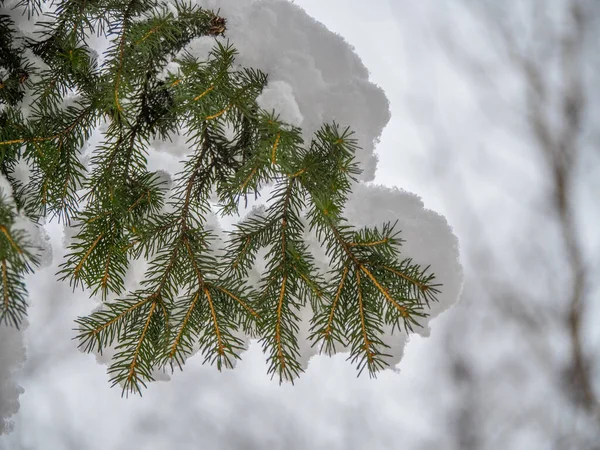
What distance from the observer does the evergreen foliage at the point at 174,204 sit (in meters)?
0.74

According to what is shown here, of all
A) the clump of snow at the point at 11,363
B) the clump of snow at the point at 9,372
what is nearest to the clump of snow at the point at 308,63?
the clump of snow at the point at 11,363

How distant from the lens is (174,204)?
861mm

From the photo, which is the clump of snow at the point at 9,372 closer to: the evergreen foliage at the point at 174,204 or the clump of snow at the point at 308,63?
the evergreen foliage at the point at 174,204

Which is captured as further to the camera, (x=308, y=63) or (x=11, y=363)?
(x=11, y=363)

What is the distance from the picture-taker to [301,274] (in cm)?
78

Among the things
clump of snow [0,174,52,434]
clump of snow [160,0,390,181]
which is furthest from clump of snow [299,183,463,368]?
clump of snow [0,174,52,434]

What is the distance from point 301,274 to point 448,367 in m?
3.84

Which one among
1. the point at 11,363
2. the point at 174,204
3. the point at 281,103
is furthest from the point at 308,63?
the point at 11,363

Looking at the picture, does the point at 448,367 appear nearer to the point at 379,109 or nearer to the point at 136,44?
the point at 379,109

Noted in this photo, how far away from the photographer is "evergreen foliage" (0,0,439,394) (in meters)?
0.74

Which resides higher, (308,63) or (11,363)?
(308,63)

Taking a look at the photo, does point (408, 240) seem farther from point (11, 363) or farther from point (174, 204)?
point (11, 363)

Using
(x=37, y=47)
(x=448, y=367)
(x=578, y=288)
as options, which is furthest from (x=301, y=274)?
(x=448, y=367)

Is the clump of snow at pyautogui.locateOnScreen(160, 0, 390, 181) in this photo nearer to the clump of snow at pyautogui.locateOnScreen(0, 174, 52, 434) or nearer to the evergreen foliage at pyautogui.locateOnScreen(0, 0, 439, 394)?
the evergreen foliage at pyautogui.locateOnScreen(0, 0, 439, 394)
